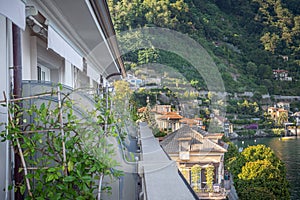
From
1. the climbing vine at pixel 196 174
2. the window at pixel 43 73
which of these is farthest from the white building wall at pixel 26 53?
the climbing vine at pixel 196 174

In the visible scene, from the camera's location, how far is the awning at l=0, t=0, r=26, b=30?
3.22ft

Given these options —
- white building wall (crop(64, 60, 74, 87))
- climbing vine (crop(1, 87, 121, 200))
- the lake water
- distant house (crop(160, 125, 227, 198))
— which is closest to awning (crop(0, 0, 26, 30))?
climbing vine (crop(1, 87, 121, 200))

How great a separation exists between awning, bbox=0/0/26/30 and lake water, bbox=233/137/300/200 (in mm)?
18308

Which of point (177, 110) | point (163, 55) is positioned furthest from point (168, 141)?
point (163, 55)

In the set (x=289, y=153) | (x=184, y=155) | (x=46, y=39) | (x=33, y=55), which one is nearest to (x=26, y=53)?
(x=33, y=55)

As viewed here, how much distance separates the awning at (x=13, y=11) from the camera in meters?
0.98

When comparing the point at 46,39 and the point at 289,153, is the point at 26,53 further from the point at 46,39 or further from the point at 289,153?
the point at 289,153

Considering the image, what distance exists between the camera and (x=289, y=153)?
26.7 m

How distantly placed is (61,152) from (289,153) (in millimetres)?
28139

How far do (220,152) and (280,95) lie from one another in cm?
3472

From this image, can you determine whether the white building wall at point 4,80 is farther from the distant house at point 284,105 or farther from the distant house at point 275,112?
the distant house at point 284,105

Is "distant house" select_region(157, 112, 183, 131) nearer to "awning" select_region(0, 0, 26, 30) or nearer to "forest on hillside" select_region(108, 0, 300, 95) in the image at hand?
"awning" select_region(0, 0, 26, 30)

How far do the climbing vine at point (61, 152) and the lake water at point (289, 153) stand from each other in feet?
59.9

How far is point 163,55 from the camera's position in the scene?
13.7 ft
